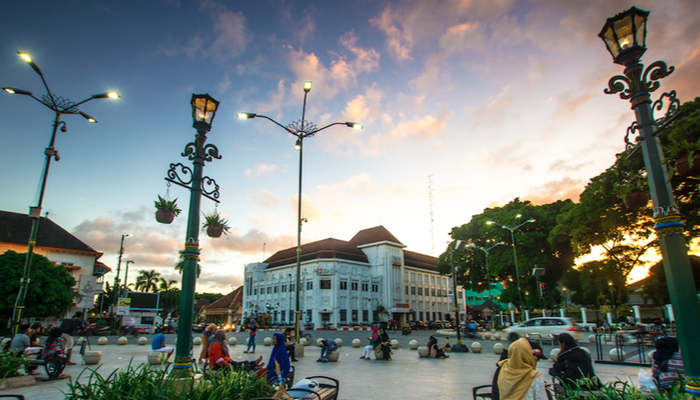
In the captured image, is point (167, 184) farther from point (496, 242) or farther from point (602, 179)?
→ point (496, 242)

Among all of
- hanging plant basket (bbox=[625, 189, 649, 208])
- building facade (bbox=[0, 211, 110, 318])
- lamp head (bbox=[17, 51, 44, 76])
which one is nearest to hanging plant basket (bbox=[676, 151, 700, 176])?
hanging plant basket (bbox=[625, 189, 649, 208])

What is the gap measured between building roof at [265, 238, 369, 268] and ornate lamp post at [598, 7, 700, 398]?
64.6 m

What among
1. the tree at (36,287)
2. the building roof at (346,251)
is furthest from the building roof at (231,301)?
the tree at (36,287)

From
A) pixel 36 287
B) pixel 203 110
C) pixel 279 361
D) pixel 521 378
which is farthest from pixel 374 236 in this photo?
pixel 521 378

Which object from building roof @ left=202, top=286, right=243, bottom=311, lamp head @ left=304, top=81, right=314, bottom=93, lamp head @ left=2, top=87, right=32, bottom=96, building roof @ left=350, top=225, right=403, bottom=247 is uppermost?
building roof @ left=350, top=225, right=403, bottom=247

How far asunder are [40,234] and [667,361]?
2716 inches

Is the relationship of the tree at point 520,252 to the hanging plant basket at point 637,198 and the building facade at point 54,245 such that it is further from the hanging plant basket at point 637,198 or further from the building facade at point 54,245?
the building facade at point 54,245

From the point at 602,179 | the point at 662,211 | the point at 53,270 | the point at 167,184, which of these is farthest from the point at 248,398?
the point at 53,270

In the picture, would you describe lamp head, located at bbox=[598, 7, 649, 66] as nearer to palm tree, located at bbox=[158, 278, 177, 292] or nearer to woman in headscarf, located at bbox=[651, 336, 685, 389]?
woman in headscarf, located at bbox=[651, 336, 685, 389]

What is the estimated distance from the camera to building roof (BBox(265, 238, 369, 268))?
69750 millimetres

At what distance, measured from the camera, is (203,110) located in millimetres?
7289

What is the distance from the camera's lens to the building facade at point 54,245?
5078 cm

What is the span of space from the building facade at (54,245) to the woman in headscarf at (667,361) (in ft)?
192

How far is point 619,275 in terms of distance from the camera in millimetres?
30422
